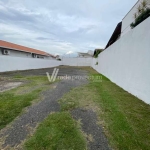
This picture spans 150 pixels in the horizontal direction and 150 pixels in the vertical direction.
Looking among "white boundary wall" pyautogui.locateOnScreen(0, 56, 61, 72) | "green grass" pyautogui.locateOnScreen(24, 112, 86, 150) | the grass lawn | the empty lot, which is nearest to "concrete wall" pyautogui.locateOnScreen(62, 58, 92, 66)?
"white boundary wall" pyautogui.locateOnScreen(0, 56, 61, 72)

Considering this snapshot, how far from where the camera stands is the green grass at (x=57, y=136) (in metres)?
1.56

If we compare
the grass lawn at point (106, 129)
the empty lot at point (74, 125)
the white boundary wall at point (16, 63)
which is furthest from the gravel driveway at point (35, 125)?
the white boundary wall at point (16, 63)

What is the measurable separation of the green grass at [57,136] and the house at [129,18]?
22.7 feet

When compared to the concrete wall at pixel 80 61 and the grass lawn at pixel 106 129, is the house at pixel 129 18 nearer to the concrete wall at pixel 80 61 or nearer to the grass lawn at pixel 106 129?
the grass lawn at pixel 106 129

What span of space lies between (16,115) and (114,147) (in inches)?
80.1

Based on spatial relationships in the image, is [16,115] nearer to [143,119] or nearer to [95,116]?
[95,116]

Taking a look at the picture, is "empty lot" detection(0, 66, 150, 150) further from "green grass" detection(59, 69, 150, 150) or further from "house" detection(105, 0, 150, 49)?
"house" detection(105, 0, 150, 49)

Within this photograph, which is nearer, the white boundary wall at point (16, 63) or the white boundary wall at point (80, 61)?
the white boundary wall at point (16, 63)

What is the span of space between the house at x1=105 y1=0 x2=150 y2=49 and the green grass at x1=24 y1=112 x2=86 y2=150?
6921 millimetres

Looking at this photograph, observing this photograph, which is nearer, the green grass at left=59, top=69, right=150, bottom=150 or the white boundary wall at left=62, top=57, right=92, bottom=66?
the green grass at left=59, top=69, right=150, bottom=150

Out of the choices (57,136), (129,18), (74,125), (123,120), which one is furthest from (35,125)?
(129,18)

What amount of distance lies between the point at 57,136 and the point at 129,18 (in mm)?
9440

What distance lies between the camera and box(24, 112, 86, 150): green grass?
156 centimetres

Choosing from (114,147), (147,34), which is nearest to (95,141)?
(114,147)
